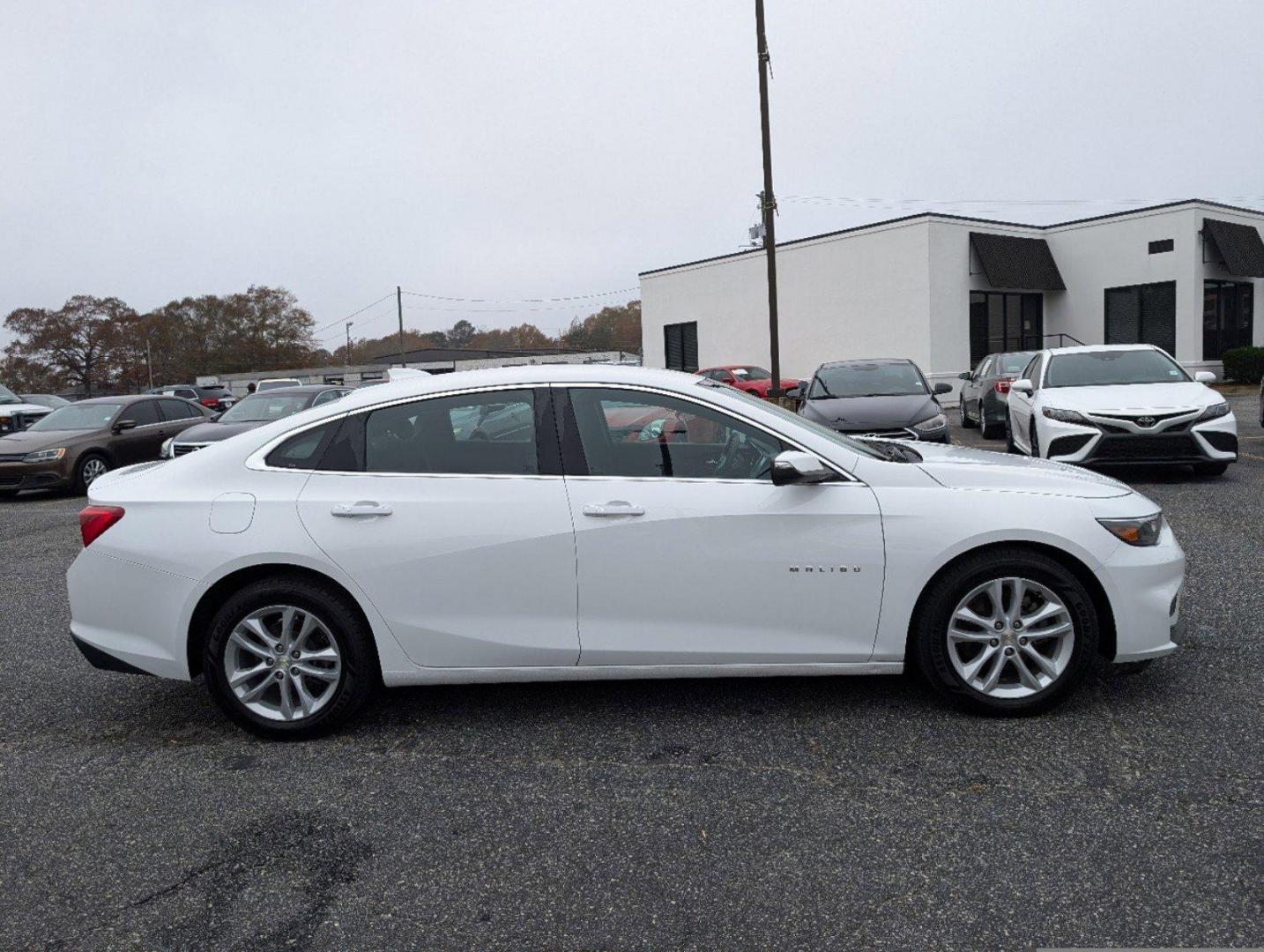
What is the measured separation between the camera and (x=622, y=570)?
410 cm

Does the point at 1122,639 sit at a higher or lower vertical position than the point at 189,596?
lower

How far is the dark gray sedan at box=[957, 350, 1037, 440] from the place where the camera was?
1593cm

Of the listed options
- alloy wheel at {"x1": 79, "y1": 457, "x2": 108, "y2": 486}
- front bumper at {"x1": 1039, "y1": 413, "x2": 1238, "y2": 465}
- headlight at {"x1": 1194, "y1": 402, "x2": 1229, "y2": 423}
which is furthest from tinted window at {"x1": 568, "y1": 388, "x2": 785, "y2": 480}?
alloy wheel at {"x1": 79, "y1": 457, "x2": 108, "y2": 486}

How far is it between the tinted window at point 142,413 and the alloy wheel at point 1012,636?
14386mm

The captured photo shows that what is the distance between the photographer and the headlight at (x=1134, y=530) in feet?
13.7

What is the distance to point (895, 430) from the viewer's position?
11.3 meters

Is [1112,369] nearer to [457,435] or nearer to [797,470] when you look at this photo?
[797,470]

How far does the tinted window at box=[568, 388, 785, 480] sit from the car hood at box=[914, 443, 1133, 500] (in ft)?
2.43

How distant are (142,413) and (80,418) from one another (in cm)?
85

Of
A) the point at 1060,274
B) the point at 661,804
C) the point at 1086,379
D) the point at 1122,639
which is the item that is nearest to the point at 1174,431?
the point at 1086,379

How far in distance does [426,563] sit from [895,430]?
8.11 metres

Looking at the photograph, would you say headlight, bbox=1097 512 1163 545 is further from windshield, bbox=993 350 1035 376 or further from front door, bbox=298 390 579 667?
windshield, bbox=993 350 1035 376

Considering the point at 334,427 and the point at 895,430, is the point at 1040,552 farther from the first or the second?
the point at 895,430

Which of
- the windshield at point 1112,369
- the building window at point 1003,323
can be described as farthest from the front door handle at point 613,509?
the building window at point 1003,323
